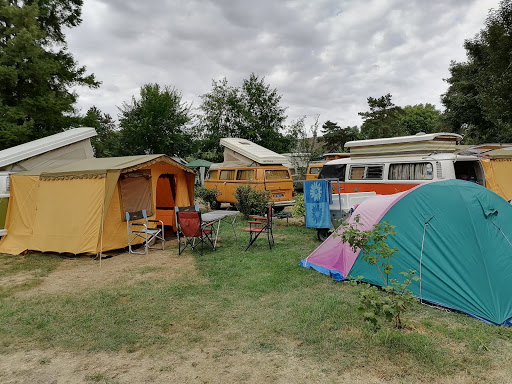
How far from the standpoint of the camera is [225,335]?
12.6ft

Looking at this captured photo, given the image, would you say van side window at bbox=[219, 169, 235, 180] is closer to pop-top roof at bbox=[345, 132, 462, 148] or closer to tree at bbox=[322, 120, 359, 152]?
pop-top roof at bbox=[345, 132, 462, 148]

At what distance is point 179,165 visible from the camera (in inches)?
371

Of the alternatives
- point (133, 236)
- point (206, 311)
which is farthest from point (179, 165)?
point (206, 311)

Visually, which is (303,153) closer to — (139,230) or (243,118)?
(243,118)

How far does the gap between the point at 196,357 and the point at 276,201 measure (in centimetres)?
937

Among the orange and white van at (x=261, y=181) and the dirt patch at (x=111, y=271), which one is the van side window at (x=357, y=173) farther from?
the dirt patch at (x=111, y=271)

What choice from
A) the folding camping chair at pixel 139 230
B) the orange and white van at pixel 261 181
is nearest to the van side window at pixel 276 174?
the orange and white van at pixel 261 181

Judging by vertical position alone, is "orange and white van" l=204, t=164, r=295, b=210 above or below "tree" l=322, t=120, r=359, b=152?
below

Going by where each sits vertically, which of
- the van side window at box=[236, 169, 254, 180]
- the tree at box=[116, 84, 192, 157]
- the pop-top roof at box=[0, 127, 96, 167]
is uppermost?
the tree at box=[116, 84, 192, 157]

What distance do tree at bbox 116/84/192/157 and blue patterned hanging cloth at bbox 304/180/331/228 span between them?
13.8 m

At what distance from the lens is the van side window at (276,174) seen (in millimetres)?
12586

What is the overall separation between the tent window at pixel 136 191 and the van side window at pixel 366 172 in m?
5.90

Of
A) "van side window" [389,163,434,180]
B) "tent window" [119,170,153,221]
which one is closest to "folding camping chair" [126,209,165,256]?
"tent window" [119,170,153,221]

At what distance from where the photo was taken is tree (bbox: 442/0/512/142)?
1394 centimetres
